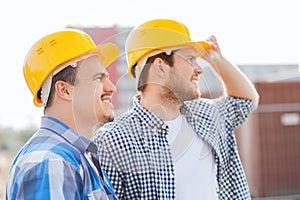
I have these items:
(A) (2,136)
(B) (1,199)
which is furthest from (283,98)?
(A) (2,136)

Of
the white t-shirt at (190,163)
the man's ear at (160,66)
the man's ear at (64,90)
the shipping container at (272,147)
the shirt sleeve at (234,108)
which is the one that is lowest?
the shipping container at (272,147)

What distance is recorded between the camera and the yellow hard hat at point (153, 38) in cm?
256

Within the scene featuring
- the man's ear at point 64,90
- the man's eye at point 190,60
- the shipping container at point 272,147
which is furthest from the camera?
the shipping container at point 272,147

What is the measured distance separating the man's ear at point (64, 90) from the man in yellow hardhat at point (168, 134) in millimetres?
531

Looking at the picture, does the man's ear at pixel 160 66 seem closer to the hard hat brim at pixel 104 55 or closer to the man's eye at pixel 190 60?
the man's eye at pixel 190 60

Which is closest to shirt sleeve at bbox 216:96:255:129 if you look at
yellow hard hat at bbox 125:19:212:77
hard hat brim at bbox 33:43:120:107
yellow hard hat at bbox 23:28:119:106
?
yellow hard hat at bbox 125:19:212:77

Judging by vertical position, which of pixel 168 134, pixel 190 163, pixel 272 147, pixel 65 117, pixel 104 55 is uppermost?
pixel 104 55

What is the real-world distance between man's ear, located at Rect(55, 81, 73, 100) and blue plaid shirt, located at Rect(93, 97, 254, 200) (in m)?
0.54

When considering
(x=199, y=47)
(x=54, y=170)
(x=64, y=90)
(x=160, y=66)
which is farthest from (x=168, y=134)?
(x=54, y=170)

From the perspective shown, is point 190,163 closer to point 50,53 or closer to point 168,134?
point 168,134

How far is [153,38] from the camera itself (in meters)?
2.57

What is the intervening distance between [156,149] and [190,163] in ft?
0.56

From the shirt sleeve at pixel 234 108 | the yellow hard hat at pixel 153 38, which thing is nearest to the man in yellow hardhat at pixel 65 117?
the yellow hard hat at pixel 153 38

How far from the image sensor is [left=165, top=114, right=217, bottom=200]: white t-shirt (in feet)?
8.63
